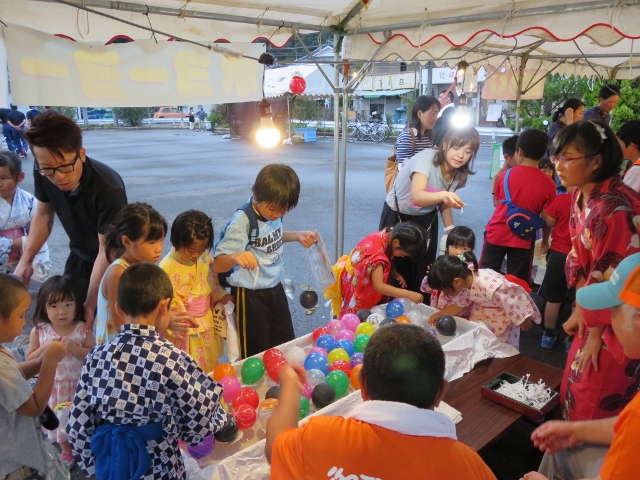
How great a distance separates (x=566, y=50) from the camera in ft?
22.4

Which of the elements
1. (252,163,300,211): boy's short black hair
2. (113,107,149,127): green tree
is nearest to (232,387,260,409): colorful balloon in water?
(252,163,300,211): boy's short black hair

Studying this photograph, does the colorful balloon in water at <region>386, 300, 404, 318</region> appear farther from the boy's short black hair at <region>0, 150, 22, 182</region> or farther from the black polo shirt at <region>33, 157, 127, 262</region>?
the boy's short black hair at <region>0, 150, 22, 182</region>

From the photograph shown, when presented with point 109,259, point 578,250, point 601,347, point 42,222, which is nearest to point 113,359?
point 109,259

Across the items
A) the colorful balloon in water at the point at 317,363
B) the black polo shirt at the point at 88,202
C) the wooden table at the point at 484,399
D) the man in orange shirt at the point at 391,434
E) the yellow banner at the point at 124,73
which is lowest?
the wooden table at the point at 484,399

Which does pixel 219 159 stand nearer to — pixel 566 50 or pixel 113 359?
pixel 566 50

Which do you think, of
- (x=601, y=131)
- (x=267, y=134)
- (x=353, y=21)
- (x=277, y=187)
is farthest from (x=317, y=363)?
(x=353, y=21)

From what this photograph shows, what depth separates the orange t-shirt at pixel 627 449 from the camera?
1.17m

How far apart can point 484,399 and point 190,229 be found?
1.71 meters

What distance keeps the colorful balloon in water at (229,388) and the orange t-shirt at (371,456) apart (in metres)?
1.17

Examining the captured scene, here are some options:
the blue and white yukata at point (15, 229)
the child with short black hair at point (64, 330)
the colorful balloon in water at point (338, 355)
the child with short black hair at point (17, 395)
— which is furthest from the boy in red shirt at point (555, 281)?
the blue and white yukata at point (15, 229)

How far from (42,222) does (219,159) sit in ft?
42.1

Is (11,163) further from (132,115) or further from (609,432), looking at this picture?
(132,115)

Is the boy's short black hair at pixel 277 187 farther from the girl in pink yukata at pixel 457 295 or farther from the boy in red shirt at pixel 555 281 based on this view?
the boy in red shirt at pixel 555 281

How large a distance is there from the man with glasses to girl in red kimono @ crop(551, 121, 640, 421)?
2217mm
